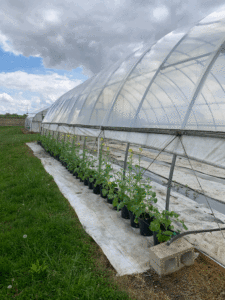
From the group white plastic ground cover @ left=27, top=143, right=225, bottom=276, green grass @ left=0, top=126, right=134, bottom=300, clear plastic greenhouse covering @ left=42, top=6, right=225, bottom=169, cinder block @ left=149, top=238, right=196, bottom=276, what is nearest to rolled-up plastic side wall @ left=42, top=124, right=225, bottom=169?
clear plastic greenhouse covering @ left=42, top=6, right=225, bottom=169

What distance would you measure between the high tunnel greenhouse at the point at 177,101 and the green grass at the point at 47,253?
138cm

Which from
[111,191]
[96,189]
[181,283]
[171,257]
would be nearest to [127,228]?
[111,191]

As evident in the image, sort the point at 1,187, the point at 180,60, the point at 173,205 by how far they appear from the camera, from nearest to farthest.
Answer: the point at 180,60 → the point at 173,205 → the point at 1,187

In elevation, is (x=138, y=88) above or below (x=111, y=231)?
above

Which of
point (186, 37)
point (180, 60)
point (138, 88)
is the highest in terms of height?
point (186, 37)

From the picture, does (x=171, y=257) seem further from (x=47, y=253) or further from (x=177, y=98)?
(x=177, y=98)

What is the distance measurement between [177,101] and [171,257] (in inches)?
80.2

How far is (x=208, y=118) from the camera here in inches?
89.6

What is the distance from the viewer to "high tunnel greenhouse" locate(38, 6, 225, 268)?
2.23 meters

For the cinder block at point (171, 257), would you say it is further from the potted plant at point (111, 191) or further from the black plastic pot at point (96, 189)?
the black plastic pot at point (96, 189)

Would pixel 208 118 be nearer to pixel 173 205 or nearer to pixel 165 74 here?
pixel 165 74

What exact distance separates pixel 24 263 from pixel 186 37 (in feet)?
14.0

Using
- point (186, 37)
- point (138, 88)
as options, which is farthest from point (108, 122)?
point (186, 37)

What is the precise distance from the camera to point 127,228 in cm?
296
